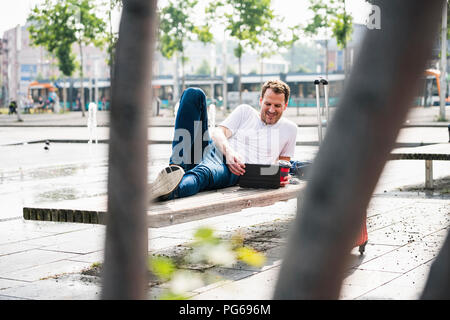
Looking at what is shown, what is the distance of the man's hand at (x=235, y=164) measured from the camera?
5777mm

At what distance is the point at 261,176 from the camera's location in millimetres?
5691

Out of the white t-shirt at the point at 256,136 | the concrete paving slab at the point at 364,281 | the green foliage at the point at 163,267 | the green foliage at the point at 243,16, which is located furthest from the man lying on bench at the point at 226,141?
the green foliage at the point at 243,16

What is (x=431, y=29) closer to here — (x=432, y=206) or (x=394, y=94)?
(x=394, y=94)

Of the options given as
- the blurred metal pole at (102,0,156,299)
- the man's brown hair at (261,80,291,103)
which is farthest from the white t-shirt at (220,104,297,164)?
the blurred metal pole at (102,0,156,299)

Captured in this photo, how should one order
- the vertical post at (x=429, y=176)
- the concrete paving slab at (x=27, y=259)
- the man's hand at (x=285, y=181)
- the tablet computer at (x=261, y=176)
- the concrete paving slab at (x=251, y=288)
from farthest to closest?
the vertical post at (x=429, y=176), the man's hand at (x=285, y=181), the tablet computer at (x=261, y=176), the concrete paving slab at (x=27, y=259), the concrete paving slab at (x=251, y=288)

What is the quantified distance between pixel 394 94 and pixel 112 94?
46 cm

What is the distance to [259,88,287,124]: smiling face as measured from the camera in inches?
237

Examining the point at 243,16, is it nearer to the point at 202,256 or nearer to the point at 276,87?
the point at 276,87

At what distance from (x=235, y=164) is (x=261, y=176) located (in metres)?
0.24

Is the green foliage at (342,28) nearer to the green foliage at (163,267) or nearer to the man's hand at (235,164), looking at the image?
the man's hand at (235,164)

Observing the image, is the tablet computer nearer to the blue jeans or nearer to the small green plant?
the blue jeans

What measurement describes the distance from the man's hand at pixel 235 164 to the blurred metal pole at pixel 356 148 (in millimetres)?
4685

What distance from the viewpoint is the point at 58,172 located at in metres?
12.2
